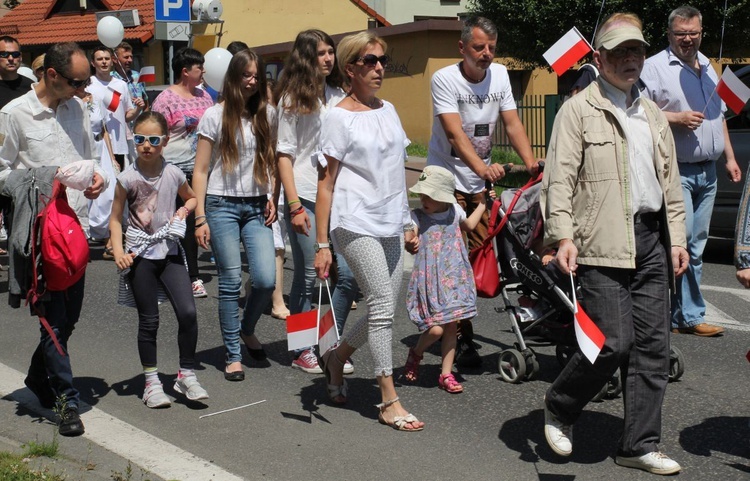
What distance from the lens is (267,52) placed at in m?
33.1

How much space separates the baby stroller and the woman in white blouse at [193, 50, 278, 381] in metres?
1.36

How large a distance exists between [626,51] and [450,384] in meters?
2.24

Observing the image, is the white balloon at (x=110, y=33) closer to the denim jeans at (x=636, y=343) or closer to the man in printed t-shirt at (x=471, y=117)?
the man in printed t-shirt at (x=471, y=117)

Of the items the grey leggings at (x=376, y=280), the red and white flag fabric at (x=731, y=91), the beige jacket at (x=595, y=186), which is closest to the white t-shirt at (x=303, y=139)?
the grey leggings at (x=376, y=280)

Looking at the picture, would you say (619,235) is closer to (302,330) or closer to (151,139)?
(302,330)

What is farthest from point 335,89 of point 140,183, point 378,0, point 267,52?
point 378,0

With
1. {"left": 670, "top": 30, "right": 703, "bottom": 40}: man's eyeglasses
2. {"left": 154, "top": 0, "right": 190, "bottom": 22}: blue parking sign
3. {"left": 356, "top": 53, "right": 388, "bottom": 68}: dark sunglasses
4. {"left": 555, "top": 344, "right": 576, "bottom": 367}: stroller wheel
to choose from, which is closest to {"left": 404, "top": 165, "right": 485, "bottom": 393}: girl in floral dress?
{"left": 555, "top": 344, "right": 576, "bottom": 367}: stroller wheel

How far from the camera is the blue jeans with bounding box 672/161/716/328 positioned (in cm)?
743

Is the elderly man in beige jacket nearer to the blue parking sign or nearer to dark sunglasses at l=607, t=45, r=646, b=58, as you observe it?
dark sunglasses at l=607, t=45, r=646, b=58

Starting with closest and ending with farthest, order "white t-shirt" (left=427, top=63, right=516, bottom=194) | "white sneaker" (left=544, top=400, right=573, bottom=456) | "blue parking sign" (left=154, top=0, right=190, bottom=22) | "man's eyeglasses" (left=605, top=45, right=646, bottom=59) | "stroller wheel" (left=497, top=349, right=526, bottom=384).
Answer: "man's eyeglasses" (left=605, top=45, right=646, bottom=59)
"white sneaker" (left=544, top=400, right=573, bottom=456)
"stroller wheel" (left=497, top=349, right=526, bottom=384)
"white t-shirt" (left=427, top=63, right=516, bottom=194)
"blue parking sign" (left=154, top=0, right=190, bottom=22)

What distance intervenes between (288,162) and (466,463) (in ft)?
7.26

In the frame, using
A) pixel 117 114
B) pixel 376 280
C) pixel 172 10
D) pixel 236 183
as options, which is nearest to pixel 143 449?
pixel 376 280

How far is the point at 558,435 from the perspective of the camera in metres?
4.90

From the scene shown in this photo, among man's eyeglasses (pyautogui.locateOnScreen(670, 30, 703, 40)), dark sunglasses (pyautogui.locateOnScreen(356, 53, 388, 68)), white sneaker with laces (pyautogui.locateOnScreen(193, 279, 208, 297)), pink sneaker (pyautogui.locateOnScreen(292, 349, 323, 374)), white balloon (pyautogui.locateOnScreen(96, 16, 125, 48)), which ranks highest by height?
white balloon (pyautogui.locateOnScreen(96, 16, 125, 48))
